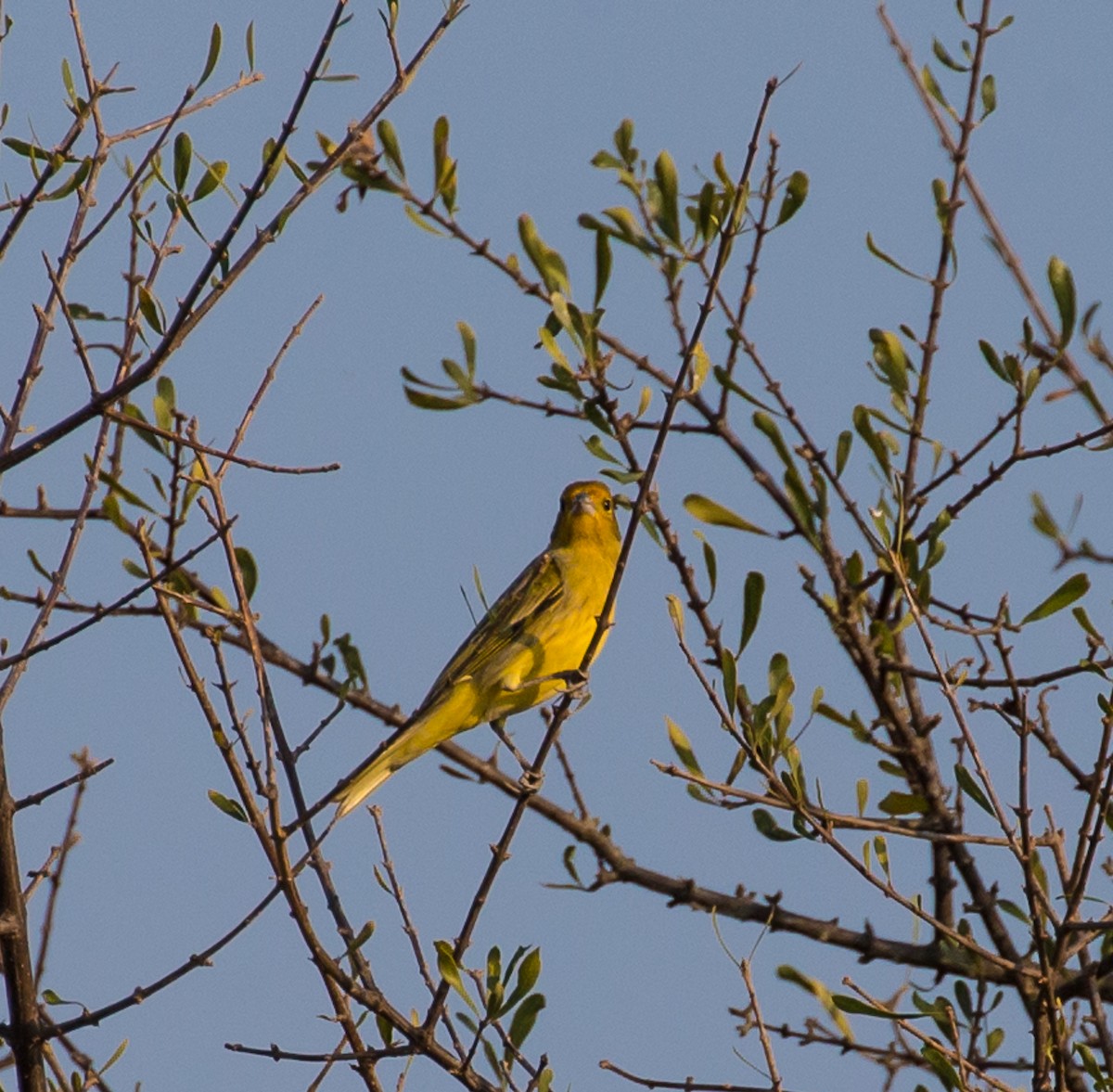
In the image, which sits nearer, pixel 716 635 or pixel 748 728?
pixel 748 728

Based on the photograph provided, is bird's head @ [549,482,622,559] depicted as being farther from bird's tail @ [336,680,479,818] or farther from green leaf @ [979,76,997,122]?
green leaf @ [979,76,997,122]

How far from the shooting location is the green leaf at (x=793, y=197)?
14.0ft

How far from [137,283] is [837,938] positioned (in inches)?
96.9

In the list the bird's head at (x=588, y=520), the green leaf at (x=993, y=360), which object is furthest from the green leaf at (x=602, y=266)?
the bird's head at (x=588, y=520)

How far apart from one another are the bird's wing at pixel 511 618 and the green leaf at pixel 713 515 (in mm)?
2325

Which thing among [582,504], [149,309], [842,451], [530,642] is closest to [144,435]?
[149,309]

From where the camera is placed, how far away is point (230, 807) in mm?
3682

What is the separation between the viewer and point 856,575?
412 centimetres

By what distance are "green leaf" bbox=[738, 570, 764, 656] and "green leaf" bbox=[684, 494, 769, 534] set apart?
0.28 meters

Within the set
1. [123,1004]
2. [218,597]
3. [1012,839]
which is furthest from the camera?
[218,597]

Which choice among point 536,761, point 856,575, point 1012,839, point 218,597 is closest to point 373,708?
point 218,597

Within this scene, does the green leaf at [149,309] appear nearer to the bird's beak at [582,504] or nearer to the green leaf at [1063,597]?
the green leaf at [1063,597]

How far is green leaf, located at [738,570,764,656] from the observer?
391 centimetres

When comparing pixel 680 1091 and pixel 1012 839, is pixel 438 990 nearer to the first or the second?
pixel 680 1091
